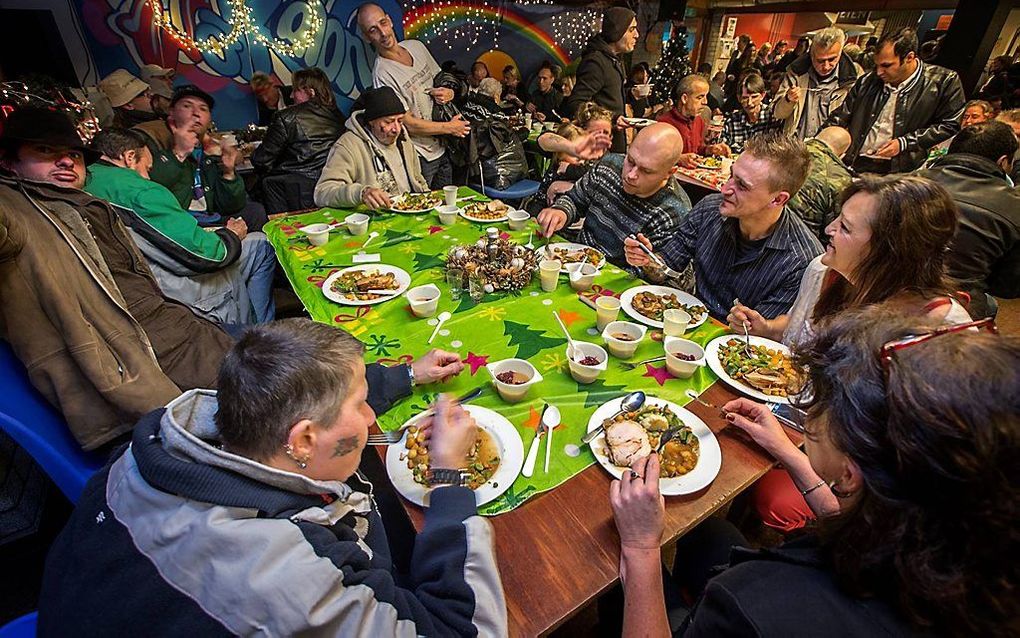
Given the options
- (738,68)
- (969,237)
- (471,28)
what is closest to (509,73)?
(471,28)

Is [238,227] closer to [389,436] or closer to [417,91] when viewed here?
[417,91]

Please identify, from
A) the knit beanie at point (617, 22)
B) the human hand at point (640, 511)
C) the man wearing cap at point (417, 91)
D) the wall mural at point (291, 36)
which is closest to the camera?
the human hand at point (640, 511)

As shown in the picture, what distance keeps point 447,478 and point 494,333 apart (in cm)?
84

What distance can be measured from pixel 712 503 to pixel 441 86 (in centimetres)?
502

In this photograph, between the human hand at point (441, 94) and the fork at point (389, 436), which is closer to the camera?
the fork at point (389, 436)

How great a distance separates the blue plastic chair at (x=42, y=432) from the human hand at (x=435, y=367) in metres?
1.22

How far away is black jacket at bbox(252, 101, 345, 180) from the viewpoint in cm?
462

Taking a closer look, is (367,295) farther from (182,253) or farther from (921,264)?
(921,264)

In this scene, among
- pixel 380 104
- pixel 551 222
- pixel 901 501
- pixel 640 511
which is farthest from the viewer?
pixel 380 104

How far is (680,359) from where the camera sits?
1781 mm

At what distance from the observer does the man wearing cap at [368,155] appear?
11.4 ft

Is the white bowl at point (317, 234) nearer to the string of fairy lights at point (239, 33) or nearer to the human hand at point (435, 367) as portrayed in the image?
the human hand at point (435, 367)

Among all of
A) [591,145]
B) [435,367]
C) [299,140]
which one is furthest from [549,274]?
[299,140]

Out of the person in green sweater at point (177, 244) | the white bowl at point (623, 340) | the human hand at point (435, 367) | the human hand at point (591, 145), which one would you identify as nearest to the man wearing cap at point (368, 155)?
the person in green sweater at point (177, 244)
